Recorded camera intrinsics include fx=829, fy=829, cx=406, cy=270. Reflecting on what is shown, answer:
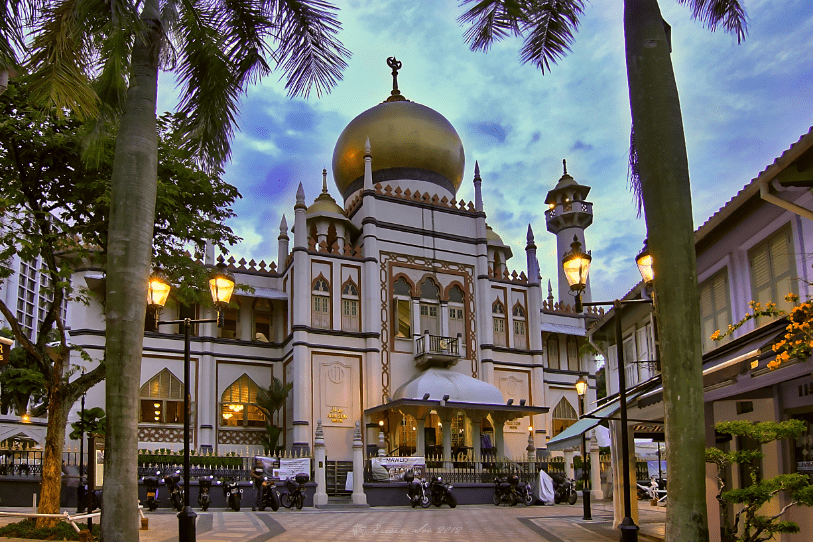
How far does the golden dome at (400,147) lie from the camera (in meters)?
39.3

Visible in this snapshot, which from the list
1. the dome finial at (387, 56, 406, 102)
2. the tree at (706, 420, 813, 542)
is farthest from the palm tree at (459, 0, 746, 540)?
the dome finial at (387, 56, 406, 102)

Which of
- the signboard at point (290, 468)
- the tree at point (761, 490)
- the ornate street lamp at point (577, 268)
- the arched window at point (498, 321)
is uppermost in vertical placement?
the arched window at point (498, 321)

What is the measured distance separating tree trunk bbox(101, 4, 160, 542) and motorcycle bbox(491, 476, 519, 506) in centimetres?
1986

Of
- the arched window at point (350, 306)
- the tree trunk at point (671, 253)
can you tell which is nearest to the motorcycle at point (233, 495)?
the arched window at point (350, 306)

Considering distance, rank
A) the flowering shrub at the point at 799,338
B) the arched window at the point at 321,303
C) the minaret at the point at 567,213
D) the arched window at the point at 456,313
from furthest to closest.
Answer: the minaret at the point at 567,213 < the arched window at the point at 456,313 < the arched window at the point at 321,303 < the flowering shrub at the point at 799,338

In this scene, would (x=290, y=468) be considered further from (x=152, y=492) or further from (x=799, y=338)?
(x=799, y=338)

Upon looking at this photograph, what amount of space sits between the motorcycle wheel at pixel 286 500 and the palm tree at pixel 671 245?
18.3 m

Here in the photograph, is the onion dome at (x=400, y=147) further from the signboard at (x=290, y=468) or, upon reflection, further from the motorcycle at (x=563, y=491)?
A: the signboard at (x=290, y=468)

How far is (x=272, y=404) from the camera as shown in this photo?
33469mm

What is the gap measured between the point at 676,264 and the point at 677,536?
96.5 inches

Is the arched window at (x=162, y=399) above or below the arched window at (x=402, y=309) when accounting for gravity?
below

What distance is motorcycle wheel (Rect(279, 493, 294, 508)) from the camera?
2461 cm

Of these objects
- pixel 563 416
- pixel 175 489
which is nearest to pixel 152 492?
pixel 175 489

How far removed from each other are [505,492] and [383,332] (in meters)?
10.3
